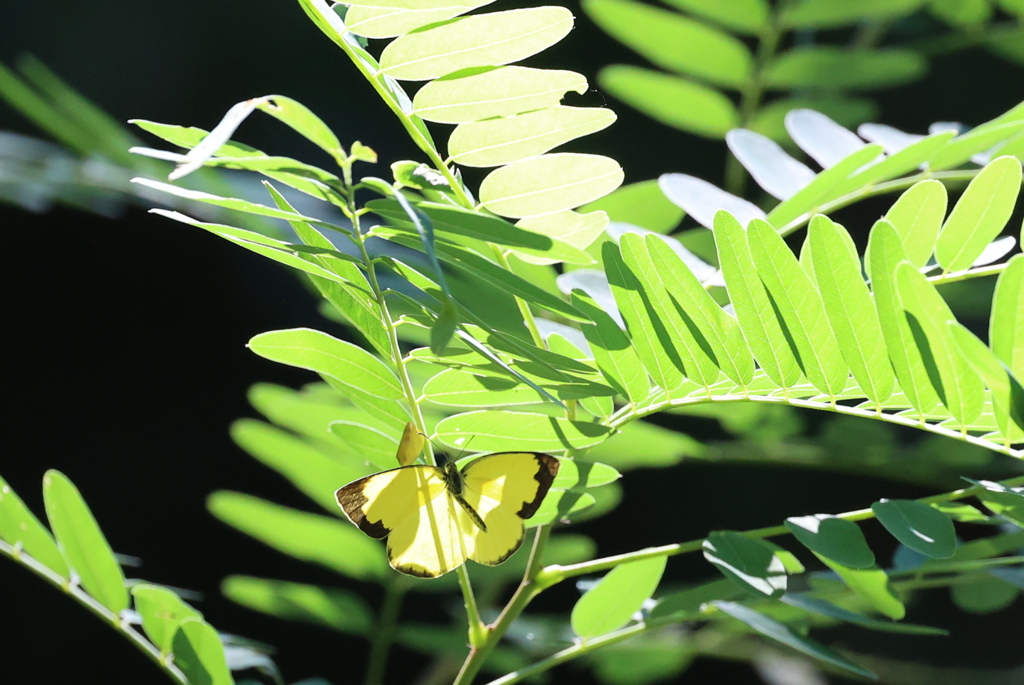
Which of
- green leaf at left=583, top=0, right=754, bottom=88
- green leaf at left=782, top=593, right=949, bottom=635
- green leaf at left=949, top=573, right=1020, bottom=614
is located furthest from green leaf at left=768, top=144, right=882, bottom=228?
green leaf at left=583, top=0, right=754, bottom=88

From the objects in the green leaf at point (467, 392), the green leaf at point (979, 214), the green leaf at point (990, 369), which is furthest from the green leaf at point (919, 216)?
the green leaf at point (467, 392)

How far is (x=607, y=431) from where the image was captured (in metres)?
0.46

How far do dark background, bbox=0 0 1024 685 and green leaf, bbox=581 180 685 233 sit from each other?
28.9 inches

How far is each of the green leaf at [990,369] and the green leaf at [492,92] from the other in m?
0.21

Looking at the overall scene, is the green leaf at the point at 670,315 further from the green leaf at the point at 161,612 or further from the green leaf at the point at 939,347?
the green leaf at the point at 161,612

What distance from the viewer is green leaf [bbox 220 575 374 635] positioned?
879 mm

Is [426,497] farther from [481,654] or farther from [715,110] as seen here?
[715,110]

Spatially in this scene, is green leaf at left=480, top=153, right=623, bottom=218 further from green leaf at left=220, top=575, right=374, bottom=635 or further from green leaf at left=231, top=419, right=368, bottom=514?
green leaf at left=220, top=575, right=374, bottom=635

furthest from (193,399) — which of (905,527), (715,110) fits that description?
(905,527)

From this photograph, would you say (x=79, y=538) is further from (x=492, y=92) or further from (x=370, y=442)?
(x=492, y=92)

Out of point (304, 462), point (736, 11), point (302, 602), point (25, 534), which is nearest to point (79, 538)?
point (25, 534)

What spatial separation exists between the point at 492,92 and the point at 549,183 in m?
0.06

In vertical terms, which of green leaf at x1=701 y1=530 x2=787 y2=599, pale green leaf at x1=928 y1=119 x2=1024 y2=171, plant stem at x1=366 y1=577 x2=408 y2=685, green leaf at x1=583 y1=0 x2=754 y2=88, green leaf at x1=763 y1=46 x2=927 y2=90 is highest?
green leaf at x1=583 y1=0 x2=754 y2=88

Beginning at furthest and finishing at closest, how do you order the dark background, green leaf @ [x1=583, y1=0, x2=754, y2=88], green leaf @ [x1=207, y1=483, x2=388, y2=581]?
the dark background
green leaf @ [x1=583, y1=0, x2=754, y2=88]
green leaf @ [x1=207, y1=483, x2=388, y2=581]
